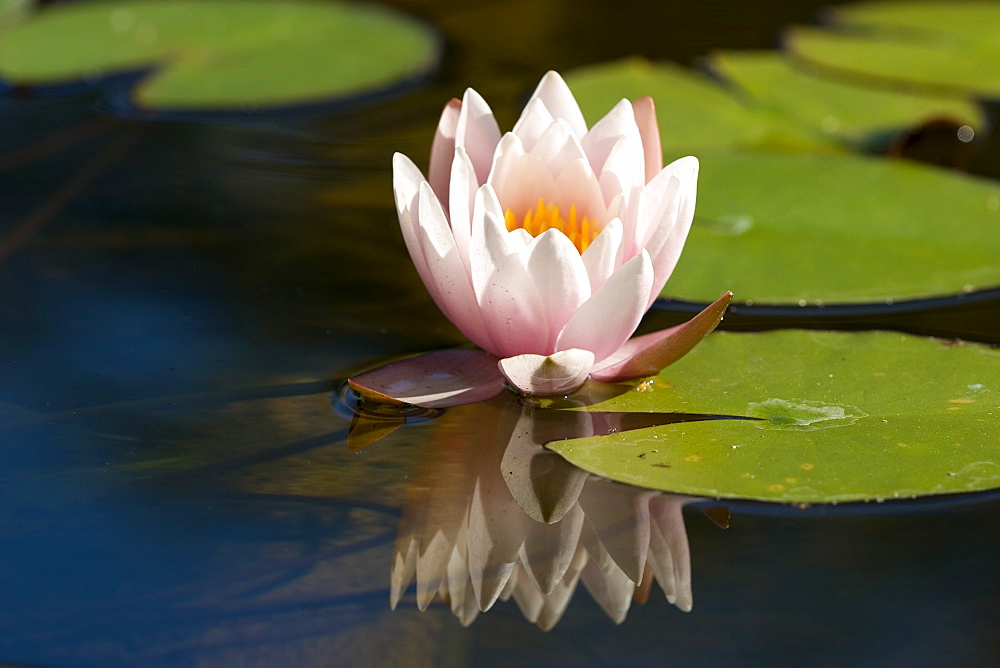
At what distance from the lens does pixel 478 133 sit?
1.54 metres

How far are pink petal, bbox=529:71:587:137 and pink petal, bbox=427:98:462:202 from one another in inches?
5.2

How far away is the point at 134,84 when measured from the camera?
118 inches

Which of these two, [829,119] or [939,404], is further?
[829,119]

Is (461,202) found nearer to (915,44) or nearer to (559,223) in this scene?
(559,223)

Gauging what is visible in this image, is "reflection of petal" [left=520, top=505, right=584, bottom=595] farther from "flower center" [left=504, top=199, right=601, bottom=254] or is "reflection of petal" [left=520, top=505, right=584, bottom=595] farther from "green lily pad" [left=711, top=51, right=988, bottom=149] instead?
"green lily pad" [left=711, top=51, right=988, bottom=149]

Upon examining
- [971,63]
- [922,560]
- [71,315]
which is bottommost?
[922,560]

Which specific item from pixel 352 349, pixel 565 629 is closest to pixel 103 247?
pixel 352 349

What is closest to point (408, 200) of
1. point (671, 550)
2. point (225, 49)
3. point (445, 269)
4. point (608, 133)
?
point (445, 269)

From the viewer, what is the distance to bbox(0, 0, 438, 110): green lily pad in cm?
289

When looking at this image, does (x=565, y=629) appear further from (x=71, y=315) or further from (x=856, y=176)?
(x=856, y=176)

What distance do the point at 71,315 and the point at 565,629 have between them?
1134 millimetres

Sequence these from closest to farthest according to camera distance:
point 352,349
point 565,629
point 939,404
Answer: point 565,629 → point 939,404 → point 352,349

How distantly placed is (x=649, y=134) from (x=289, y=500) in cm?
75

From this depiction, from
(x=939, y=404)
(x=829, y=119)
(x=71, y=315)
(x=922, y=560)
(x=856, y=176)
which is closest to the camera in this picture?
(x=922, y=560)
